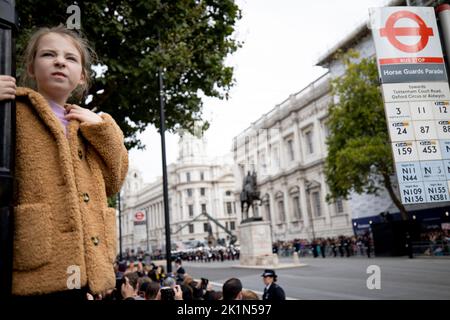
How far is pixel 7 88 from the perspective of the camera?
1407 mm

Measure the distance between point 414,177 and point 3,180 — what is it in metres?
2.64

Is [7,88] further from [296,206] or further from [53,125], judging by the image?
[296,206]

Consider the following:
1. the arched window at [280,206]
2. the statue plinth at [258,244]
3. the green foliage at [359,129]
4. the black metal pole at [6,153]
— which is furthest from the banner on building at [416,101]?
the arched window at [280,206]

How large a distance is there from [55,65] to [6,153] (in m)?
0.55

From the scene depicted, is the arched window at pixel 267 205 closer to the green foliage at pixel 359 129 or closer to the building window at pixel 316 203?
the building window at pixel 316 203

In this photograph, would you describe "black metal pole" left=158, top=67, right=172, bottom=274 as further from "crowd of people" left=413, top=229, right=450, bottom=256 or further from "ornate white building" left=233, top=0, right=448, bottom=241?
"ornate white building" left=233, top=0, right=448, bottom=241

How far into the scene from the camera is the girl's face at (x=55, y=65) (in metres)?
1.75

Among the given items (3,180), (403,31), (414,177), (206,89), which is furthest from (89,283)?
(206,89)

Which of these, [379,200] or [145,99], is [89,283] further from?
[379,200]

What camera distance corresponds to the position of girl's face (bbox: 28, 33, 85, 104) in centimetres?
175

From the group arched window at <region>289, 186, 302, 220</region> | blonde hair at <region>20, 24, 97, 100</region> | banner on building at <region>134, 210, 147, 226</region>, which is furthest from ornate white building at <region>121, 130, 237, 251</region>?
blonde hair at <region>20, 24, 97, 100</region>

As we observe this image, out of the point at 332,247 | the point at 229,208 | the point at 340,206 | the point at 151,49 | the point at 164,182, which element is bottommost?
the point at 332,247

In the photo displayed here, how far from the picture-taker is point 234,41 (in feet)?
33.3

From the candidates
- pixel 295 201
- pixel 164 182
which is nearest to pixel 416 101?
pixel 164 182
